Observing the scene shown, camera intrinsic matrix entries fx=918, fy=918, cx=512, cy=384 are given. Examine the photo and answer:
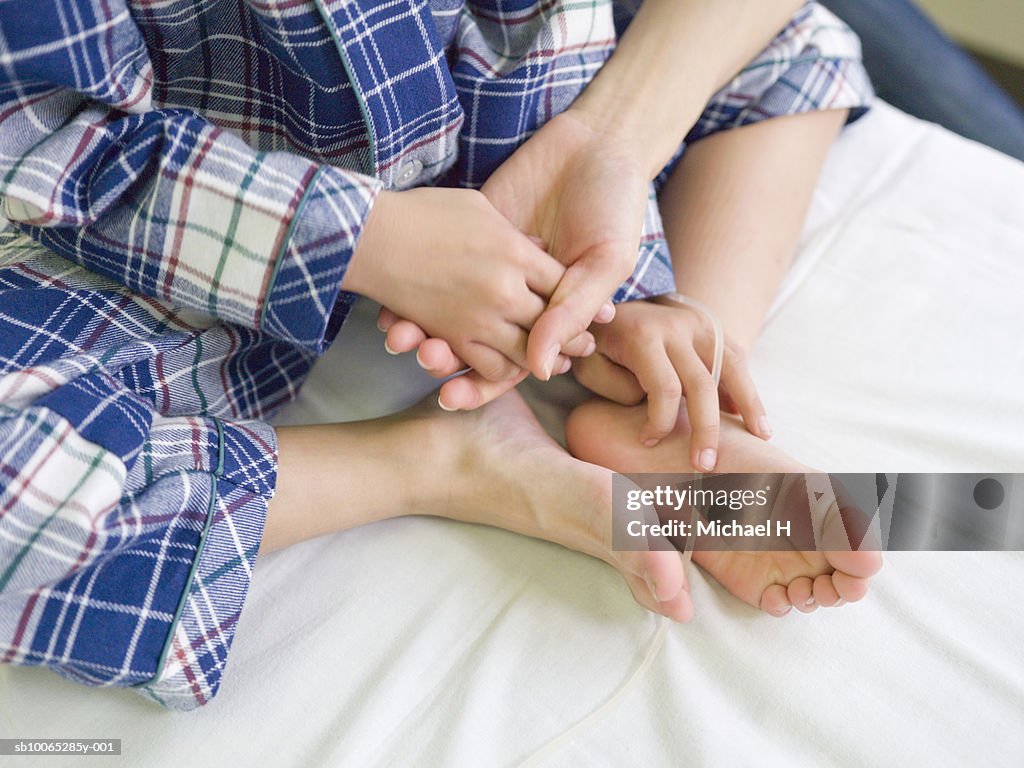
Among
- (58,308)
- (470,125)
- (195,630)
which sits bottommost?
(195,630)

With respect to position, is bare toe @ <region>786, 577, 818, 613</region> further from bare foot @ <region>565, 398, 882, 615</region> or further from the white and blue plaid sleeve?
the white and blue plaid sleeve

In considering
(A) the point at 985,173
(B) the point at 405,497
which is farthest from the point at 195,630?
(A) the point at 985,173

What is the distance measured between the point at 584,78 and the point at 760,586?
430 mm

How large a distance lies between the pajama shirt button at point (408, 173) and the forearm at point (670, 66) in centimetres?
15

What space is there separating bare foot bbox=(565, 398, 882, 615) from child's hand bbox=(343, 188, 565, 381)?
0.10m

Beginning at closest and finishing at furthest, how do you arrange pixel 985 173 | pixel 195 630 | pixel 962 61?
pixel 195 630 → pixel 985 173 → pixel 962 61

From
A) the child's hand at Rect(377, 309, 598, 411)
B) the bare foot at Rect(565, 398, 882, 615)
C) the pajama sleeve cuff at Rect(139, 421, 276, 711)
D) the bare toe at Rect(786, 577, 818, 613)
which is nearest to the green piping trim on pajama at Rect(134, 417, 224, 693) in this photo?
the pajama sleeve cuff at Rect(139, 421, 276, 711)

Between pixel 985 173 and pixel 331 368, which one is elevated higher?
pixel 985 173

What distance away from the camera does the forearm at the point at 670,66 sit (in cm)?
75

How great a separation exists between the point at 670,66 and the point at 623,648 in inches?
18.6

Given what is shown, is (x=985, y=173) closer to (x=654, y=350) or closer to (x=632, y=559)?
(x=654, y=350)

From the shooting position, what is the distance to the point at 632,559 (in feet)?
1.97

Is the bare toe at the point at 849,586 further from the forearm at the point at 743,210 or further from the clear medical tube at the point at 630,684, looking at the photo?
the forearm at the point at 743,210

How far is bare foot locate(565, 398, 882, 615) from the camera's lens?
58 centimetres
